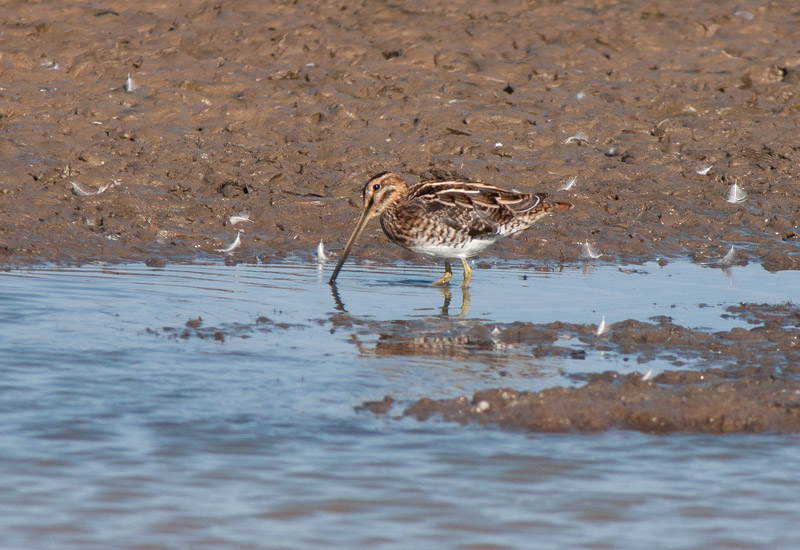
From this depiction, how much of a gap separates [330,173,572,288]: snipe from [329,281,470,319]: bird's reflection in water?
0.60 feet

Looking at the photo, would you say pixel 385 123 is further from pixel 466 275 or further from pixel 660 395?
pixel 660 395

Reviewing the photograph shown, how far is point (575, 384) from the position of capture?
622 cm

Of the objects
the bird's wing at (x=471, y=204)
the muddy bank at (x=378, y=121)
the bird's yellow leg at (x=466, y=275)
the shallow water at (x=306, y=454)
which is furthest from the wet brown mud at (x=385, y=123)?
the bird's yellow leg at (x=466, y=275)

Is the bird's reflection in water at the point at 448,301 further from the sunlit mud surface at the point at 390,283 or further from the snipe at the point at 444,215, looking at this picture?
the snipe at the point at 444,215

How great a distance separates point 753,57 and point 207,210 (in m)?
9.03

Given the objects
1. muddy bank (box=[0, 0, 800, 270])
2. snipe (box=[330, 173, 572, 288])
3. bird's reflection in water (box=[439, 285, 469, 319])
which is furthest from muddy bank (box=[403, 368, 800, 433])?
muddy bank (box=[0, 0, 800, 270])

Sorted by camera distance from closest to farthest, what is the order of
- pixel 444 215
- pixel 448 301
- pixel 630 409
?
pixel 630 409
pixel 448 301
pixel 444 215

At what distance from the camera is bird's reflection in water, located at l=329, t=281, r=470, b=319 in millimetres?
8258

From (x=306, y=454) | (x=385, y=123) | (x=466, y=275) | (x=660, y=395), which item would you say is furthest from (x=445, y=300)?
(x=385, y=123)

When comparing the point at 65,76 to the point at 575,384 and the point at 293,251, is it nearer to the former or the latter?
the point at 293,251

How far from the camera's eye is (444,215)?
31.3 ft

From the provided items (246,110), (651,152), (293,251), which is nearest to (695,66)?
(651,152)

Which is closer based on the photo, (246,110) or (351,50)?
(246,110)

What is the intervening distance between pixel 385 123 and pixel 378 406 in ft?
26.7
